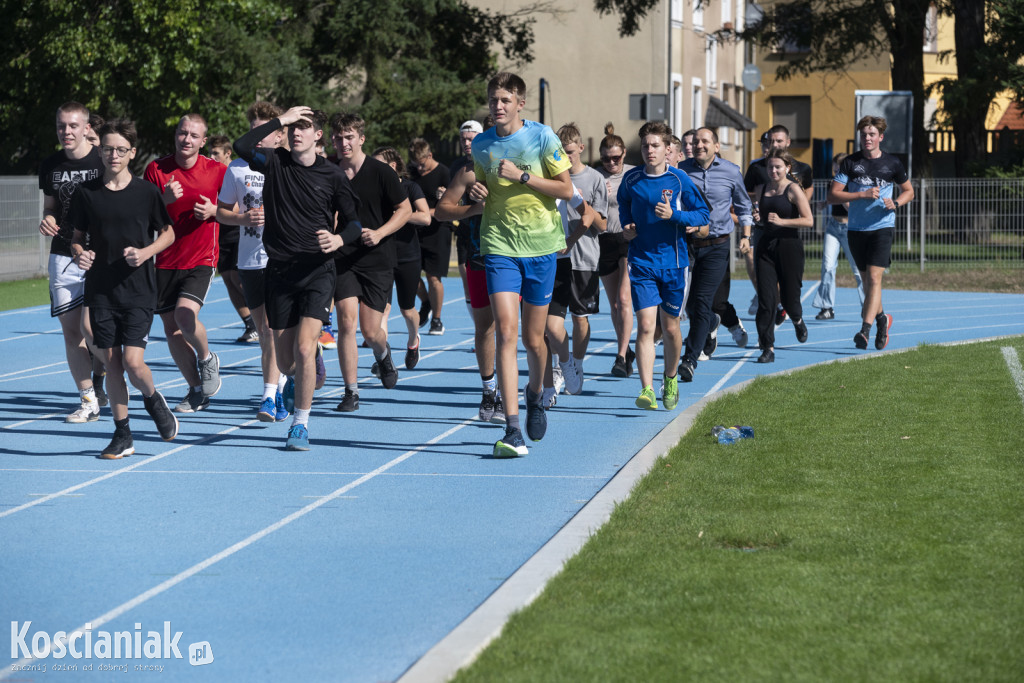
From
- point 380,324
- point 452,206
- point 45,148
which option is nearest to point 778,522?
point 452,206

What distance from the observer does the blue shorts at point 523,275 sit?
27.8 ft

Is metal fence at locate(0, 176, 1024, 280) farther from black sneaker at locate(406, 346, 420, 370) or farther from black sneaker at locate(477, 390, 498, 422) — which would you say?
black sneaker at locate(477, 390, 498, 422)

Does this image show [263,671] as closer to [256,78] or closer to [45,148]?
[256,78]

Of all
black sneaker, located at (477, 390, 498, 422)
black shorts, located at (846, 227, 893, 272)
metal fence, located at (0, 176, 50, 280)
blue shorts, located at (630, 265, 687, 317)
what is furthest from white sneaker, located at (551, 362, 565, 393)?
metal fence, located at (0, 176, 50, 280)

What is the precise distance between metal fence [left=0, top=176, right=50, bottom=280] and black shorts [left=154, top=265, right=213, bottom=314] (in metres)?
13.9

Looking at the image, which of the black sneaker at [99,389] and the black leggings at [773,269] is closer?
the black sneaker at [99,389]

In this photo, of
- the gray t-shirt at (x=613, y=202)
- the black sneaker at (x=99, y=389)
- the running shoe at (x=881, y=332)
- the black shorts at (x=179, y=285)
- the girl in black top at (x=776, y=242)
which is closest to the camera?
the black shorts at (x=179, y=285)

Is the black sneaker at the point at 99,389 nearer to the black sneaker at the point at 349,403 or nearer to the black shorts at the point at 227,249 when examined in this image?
the black sneaker at the point at 349,403

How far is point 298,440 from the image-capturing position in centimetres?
883

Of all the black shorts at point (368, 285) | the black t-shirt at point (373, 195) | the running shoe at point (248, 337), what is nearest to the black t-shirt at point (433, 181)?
the running shoe at point (248, 337)

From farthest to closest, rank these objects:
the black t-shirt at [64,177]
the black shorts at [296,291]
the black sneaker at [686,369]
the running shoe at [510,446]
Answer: the black sneaker at [686,369], the black t-shirt at [64,177], the black shorts at [296,291], the running shoe at [510,446]

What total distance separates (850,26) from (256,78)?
1314cm

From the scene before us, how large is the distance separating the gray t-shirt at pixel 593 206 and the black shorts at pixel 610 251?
306mm

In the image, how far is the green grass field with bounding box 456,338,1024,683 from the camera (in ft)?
14.8
